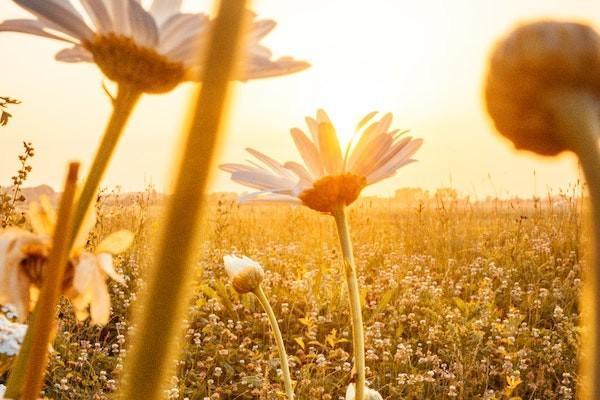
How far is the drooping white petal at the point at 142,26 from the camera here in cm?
34

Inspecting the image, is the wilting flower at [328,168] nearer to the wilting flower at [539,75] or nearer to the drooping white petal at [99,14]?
the drooping white petal at [99,14]

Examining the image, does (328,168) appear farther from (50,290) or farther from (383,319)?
(383,319)

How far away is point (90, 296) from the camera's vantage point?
0.92ft

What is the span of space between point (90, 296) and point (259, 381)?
5.86 feet

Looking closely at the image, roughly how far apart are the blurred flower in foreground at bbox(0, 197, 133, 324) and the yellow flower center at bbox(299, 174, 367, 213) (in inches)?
15.0

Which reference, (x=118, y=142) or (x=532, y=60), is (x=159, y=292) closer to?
(x=532, y=60)

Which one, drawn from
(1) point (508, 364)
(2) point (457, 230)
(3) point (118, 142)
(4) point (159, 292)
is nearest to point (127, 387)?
(4) point (159, 292)

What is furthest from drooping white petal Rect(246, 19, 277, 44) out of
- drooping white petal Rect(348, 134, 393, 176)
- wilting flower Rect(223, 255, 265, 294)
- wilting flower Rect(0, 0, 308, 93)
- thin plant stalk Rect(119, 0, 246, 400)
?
wilting flower Rect(223, 255, 265, 294)

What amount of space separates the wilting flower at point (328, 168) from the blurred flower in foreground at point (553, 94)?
0.48 m

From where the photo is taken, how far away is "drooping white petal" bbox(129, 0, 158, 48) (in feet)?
1.11

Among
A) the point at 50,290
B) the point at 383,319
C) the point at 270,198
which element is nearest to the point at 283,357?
the point at 270,198

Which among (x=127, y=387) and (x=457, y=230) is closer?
(x=127, y=387)

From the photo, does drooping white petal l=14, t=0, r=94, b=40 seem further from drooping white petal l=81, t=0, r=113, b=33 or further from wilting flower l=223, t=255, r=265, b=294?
wilting flower l=223, t=255, r=265, b=294

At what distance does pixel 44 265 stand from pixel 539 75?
0.67 ft
